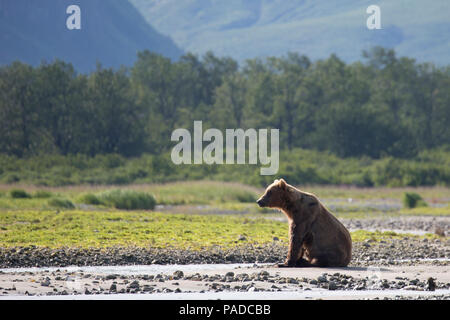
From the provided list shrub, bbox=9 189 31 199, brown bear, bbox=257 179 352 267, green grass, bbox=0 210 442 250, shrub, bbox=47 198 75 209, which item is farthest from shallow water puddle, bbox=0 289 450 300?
shrub, bbox=9 189 31 199

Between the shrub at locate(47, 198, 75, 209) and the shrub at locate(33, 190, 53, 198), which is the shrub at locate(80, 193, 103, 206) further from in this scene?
the shrub at locate(33, 190, 53, 198)

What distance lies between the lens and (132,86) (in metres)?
89.6

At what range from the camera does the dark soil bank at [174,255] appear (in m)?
17.7

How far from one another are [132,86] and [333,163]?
23.9 metres

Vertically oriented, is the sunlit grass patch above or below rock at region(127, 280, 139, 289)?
below

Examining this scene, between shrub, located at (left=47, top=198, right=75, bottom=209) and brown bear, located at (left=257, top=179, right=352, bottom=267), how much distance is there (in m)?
19.1

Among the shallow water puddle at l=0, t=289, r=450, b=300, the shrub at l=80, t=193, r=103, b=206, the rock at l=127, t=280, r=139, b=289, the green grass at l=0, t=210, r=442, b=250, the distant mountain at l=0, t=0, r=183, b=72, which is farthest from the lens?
the distant mountain at l=0, t=0, r=183, b=72

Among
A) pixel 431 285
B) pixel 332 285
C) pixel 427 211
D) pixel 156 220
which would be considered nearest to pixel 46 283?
pixel 332 285

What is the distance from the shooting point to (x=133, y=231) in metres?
23.8

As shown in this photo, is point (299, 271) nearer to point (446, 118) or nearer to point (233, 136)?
point (233, 136)

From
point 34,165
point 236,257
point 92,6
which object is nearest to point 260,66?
point 34,165

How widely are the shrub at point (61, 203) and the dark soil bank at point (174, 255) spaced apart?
1463 cm

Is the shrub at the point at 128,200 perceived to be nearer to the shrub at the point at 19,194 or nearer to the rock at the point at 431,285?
the shrub at the point at 19,194

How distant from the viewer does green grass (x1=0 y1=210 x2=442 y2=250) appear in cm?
2120
